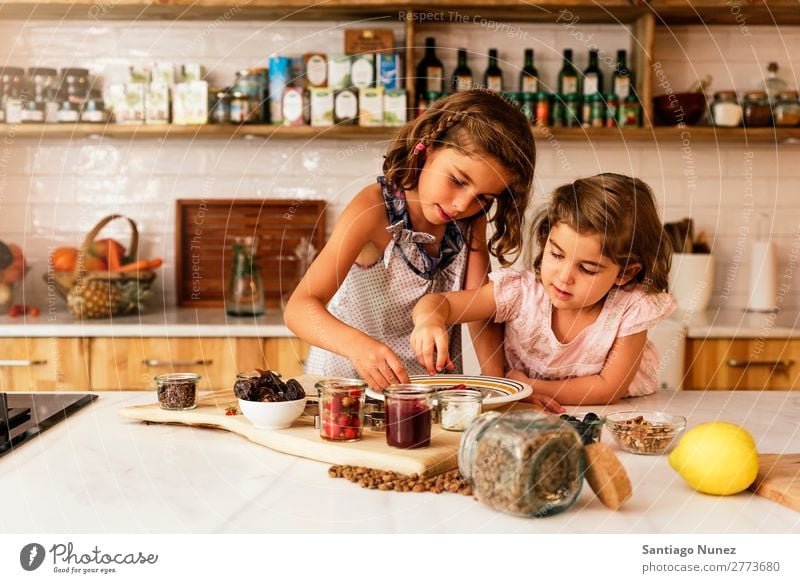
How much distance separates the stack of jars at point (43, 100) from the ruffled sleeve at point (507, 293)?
166 centimetres

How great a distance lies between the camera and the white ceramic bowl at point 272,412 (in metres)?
1.10

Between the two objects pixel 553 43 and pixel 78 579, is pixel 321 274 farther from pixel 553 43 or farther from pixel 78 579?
pixel 553 43

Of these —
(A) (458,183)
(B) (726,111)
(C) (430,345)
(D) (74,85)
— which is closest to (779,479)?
(C) (430,345)

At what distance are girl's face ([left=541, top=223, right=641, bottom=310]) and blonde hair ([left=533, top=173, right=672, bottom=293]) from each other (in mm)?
14

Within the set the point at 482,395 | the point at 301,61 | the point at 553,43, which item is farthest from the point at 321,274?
the point at 553,43

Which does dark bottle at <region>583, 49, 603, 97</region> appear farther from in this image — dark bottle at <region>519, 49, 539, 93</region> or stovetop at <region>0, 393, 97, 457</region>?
stovetop at <region>0, 393, 97, 457</region>

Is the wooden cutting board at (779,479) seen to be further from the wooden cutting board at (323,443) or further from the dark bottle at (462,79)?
the dark bottle at (462,79)

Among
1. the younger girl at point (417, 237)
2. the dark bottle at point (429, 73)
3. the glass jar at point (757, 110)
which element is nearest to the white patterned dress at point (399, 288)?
the younger girl at point (417, 237)

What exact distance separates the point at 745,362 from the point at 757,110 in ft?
2.91

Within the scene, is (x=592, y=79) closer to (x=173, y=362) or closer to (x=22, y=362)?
(x=173, y=362)

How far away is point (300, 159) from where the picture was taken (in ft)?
9.12

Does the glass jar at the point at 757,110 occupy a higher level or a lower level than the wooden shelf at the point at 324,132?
higher

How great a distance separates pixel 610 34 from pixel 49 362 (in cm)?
209

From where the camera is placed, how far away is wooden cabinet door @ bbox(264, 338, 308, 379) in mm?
2336
